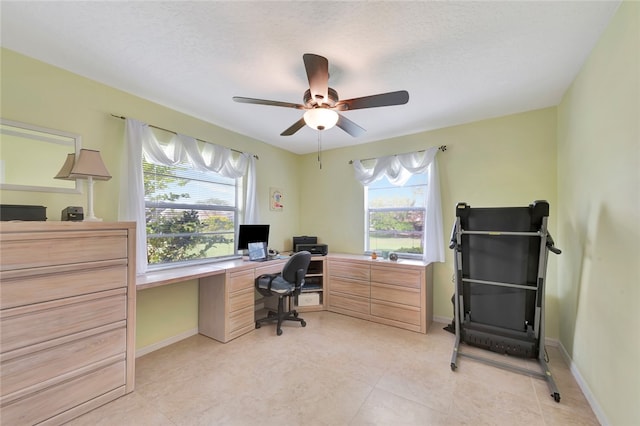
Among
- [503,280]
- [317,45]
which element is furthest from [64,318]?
[503,280]

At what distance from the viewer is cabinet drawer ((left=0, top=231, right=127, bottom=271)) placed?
1.51 metres

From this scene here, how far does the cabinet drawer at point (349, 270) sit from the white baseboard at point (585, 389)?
2085mm

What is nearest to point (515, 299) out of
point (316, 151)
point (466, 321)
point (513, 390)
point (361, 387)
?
point (466, 321)

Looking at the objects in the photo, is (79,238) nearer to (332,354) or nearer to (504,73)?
(332,354)

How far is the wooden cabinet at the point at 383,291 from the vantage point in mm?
3096

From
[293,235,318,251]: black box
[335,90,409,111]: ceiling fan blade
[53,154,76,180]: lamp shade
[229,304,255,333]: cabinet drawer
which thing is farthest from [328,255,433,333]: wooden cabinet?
[53,154,76,180]: lamp shade

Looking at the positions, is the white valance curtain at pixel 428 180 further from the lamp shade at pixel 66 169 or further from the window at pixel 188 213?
the lamp shade at pixel 66 169

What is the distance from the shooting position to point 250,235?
3467mm

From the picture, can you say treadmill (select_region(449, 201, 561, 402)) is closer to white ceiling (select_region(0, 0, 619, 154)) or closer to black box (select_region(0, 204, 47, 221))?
white ceiling (select_region(0, 0, 619, 154))

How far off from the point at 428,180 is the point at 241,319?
3045 millimetres

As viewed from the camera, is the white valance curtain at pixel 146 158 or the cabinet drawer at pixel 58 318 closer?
Answer: the cabinet drawer at pixel 58 318

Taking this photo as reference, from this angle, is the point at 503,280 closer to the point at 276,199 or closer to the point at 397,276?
the point at 397,276

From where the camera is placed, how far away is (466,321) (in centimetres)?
254

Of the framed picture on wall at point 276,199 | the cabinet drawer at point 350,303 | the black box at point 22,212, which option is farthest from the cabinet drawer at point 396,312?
the black box at point 22,212
